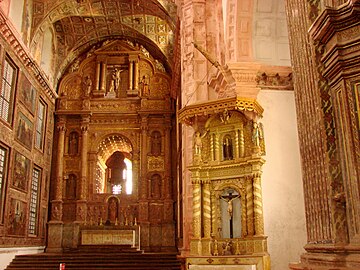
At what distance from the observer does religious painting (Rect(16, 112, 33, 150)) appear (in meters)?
16.9

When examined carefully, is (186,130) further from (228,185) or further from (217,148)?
(228,185)

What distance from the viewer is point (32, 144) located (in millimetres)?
18484

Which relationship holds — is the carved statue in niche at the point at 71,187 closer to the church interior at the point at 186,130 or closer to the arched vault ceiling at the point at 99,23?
the church interior at the point at 186,130

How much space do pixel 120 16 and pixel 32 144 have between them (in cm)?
786

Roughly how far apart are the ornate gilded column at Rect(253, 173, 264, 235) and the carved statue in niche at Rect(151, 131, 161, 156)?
13.7 metres

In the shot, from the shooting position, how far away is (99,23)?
72.9ft

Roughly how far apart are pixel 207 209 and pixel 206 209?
0.02m

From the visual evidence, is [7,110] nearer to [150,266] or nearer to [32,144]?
[32,144]

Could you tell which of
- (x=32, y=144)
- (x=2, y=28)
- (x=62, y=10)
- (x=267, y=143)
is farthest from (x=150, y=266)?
(x=62, y=10)

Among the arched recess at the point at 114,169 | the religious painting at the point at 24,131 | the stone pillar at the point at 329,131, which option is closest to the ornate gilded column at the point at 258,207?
the stone pillar at the point at 329,131

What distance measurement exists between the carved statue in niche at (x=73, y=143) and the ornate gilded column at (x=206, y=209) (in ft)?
46.0

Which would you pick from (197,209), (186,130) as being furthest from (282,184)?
(186,130)

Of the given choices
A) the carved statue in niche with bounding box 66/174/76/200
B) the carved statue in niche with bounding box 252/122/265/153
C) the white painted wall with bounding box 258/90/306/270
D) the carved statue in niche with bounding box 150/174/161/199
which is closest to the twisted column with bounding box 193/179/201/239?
the white painted wall with bounding box 258/90/306/270

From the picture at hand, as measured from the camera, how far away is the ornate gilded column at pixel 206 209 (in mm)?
9055
